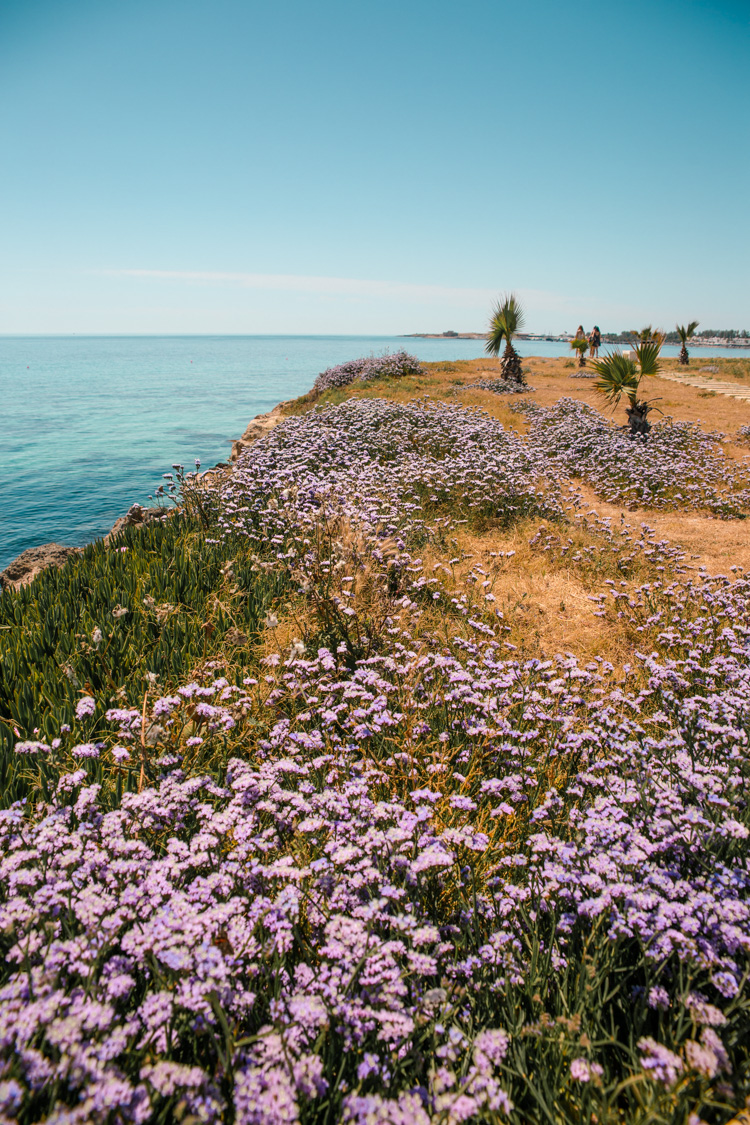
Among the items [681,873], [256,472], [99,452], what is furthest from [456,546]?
[99,452]

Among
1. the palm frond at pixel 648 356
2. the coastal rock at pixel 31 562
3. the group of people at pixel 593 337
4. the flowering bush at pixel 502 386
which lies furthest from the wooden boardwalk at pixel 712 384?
the coastal rock at pixel 31 562

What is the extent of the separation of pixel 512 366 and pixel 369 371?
6.95m

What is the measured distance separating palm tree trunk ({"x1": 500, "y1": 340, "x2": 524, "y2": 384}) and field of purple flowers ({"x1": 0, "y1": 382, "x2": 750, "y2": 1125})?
22.1 meters

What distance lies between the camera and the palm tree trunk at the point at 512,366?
24.9m

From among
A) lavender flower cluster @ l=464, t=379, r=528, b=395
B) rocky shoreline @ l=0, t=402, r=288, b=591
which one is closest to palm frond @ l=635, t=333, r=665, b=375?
lavender flower cluster @ l=464, t=379, r=528, b=395

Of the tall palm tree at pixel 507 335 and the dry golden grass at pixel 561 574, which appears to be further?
the tall palm tree at pixel 507 335

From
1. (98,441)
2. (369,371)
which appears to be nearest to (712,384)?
(369,371)

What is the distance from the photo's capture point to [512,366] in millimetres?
25250

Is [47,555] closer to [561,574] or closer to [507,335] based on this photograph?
[561,574]

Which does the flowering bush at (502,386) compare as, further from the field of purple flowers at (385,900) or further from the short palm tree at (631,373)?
the field of purple flowers at (385,900)

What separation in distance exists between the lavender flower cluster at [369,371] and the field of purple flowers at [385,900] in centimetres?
2134

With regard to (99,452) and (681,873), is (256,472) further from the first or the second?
(99,452)

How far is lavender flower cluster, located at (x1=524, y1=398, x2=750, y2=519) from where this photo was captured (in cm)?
1105

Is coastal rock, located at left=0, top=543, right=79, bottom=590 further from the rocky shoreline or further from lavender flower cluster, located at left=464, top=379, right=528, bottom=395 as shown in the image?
lavender flower cluster, located at left=464, top=379, right=528, bottom=395
